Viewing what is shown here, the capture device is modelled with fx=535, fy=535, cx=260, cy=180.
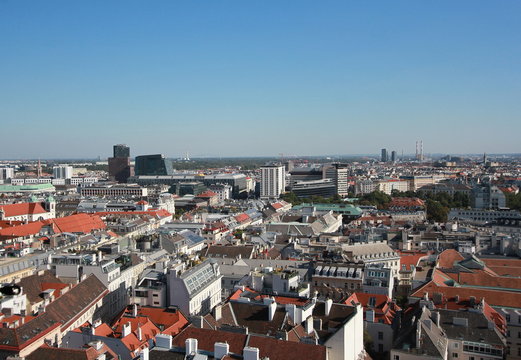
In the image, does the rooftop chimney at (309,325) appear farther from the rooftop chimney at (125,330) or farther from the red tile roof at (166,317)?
the rooftop chimney at (125,330)

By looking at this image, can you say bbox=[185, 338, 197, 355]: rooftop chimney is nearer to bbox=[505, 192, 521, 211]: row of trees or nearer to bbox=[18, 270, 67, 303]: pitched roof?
bbox=[18, 270, 67, 303]: pitched roof

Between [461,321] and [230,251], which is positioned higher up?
[461,321]

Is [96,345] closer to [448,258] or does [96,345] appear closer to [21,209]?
[448,258]

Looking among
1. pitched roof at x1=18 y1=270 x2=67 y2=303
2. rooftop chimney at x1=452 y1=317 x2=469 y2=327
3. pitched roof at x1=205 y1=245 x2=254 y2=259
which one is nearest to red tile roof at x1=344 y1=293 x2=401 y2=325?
rooftop chimney at x1=452 y1=317 x2=469 y2=327

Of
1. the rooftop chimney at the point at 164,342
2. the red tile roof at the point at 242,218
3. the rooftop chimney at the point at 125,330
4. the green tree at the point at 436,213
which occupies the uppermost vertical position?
the rooftop chimney at the point at 164,342

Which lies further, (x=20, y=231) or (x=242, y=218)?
(x=242, y=218)

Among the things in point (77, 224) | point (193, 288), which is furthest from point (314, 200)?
point (193, 288)

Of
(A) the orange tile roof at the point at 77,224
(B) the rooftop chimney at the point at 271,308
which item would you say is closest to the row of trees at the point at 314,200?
(A) the orange tile roof at the point at 77,224

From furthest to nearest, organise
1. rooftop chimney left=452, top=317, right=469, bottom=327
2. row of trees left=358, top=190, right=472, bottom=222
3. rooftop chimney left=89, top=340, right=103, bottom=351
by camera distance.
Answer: row of trees left=358, top=190, right=472, bottom=222, rooftop chimney left=452, top=317, right=469, bottom=327, rooftop chimney left=89, top=340, right=103, bottom=351

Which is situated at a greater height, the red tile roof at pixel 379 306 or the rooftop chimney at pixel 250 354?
the rooftop chimney at pixel 250 354

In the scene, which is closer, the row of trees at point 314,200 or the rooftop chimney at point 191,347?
the rooftop chimney at point 191,347

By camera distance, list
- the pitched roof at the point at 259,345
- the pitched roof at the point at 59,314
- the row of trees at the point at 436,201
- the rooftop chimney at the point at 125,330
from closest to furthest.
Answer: the pitched roof at the point at 259,345
the pitched roof at the point at 59,314
the rooftop chimney at the point at 125,330
the row of trees at the point at 436,201

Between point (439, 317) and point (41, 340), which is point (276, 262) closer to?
point (439, 317)
